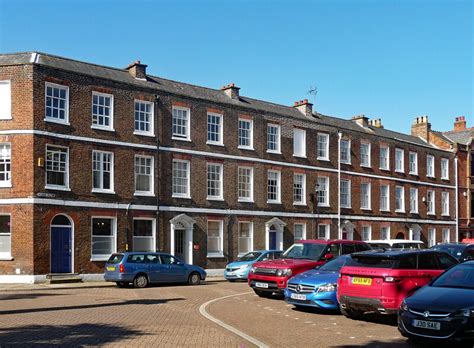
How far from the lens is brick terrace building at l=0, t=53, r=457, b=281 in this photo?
86.9ft

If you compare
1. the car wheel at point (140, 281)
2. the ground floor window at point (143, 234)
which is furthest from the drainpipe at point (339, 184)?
the car wheel at point (140, 281)

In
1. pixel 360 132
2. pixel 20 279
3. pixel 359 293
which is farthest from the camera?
pixel 360 132

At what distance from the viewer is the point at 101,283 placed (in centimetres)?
2667

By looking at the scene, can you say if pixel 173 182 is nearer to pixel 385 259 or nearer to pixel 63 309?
pixel 63 309

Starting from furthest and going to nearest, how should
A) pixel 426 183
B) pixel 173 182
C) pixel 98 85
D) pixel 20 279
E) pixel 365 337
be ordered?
1. pixel 426 183
2. pixel 173 182
3. pixel 98 85
4. pixel 20 279
5. pixel 365 337

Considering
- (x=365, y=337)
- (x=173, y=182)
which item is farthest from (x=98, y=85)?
(x=365, y=337)

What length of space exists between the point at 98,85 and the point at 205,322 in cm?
1835

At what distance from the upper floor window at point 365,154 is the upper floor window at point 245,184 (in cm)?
1104

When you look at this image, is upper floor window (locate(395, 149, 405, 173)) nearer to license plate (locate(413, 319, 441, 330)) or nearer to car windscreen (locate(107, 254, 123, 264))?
car windscreen (locate(107, 254, 123, 264))

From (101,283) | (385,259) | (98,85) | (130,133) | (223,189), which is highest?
(98,85)

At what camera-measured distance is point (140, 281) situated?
76.8 feet

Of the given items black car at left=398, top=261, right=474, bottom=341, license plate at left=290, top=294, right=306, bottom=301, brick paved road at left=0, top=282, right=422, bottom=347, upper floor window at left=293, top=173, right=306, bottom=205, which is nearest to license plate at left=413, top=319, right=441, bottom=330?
black car at left=398, top=261, right=474, bottom=341

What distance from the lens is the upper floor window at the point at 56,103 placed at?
2716 centimetres

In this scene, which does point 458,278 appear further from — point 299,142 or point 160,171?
point 299,142
